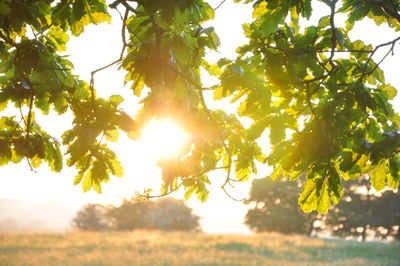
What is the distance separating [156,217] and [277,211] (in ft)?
50.5

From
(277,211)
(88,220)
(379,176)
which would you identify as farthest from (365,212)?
(379,176)

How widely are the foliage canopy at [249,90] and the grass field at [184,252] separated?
15174 mm

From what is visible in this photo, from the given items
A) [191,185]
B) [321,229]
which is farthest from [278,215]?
[191,185]

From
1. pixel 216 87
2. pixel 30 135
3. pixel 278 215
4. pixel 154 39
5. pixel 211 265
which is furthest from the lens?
pixel 278 215

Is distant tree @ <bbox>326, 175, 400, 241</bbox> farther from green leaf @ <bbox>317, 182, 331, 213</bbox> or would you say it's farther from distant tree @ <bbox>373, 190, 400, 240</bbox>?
green leaf @ <bbox>317, 182, 331, 213</bbox>

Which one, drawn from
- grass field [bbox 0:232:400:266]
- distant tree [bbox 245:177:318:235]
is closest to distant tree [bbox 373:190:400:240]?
distant tree [bbox 245:177:318:235]

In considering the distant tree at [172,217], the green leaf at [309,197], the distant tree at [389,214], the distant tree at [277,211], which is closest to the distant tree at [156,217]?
the distant tree at [172,217]

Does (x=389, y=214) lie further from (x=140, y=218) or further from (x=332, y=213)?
(x=140, y=218)

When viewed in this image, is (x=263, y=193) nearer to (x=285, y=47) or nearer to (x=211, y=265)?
(x=211, y=265)

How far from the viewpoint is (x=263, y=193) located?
4275cm

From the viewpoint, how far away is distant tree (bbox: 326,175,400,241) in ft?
128

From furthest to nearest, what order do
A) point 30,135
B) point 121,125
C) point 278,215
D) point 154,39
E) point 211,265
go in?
1. point 278,215
2. point 211,265
3. point 30,135
4. point 121,125
5. point 154,39

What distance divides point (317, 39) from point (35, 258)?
62.4 ft

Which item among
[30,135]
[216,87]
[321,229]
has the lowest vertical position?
[321,229]
